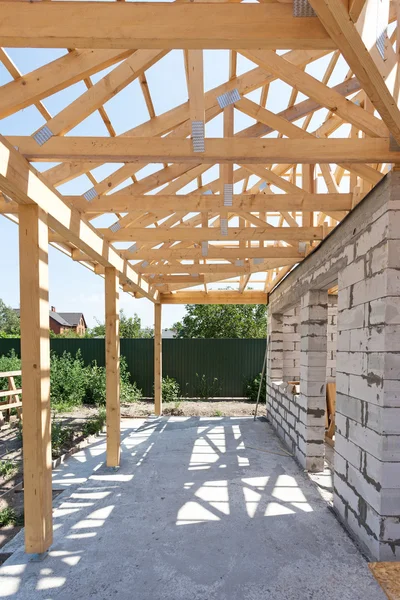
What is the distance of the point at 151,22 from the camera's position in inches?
76.4

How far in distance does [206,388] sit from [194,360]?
36.6 inches

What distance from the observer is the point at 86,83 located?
3287mm

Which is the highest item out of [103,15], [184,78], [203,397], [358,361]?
[184,78]

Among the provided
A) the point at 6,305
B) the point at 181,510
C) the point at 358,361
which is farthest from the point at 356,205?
the point at 6,305

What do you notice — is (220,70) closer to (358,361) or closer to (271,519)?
(358,361)

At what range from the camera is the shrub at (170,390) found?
1137cm

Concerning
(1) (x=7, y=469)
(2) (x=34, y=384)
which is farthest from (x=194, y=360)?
(2) (x=34, y=384)

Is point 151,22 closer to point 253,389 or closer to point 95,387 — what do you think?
point 95,387

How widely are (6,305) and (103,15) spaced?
42.3m

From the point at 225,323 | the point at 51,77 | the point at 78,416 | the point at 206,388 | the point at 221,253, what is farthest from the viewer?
the point at 225,323

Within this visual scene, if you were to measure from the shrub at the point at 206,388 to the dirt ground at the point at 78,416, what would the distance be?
193mm

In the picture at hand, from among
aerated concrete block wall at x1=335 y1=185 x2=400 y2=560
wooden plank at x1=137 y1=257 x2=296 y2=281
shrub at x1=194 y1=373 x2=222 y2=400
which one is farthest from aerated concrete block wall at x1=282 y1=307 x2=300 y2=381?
aerated concrete block wall at x1=335 y1=185 x2=400 y2=560

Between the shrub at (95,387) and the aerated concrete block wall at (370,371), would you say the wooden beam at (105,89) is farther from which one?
the shrub at (95,387)

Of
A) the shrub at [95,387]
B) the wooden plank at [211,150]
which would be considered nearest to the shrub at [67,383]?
the shrub at [95,387]
